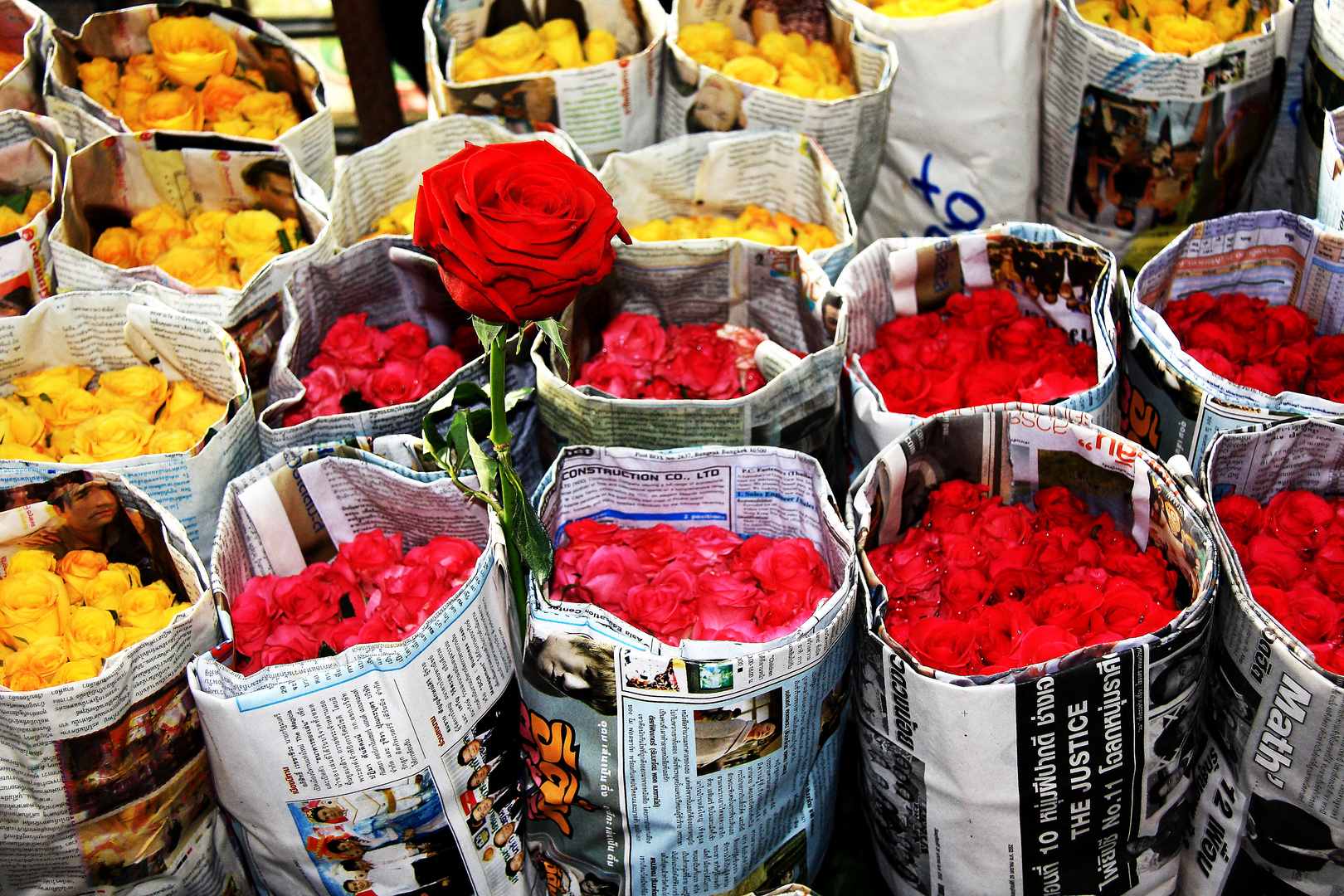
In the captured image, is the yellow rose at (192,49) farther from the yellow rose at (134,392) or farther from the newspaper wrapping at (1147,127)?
the newspaper wrapping at (1147,127)

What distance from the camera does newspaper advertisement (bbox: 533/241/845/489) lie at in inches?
48.7

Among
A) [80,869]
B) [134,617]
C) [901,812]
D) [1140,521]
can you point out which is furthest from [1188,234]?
[80,869]

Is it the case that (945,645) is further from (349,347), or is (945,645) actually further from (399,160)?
(399,160)

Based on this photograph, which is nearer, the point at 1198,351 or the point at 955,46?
the point at 1198,351

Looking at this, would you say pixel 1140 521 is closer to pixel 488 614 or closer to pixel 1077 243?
pixel 1077 243

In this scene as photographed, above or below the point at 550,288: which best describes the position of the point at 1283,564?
below

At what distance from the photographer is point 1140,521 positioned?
46.0 inches

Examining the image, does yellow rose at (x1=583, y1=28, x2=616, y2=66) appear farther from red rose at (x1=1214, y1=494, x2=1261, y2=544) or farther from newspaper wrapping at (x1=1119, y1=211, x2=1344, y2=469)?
red rose at (x1=1214, y1=494, x2=1261, y2=544)

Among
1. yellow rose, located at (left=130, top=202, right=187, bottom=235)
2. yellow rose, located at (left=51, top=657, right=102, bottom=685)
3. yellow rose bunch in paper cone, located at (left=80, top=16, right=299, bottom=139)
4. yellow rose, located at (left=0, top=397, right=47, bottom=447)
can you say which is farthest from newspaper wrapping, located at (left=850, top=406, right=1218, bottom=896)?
yellow rose bunch in paper cone, located at (left=80, top=16, right=299, bottom=139)

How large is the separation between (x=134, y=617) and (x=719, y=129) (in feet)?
3.55

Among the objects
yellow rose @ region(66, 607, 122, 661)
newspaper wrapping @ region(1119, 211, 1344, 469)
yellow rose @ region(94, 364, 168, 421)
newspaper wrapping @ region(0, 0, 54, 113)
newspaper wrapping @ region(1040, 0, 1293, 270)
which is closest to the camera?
yellow rose @ region(66, 607, 122, 661)

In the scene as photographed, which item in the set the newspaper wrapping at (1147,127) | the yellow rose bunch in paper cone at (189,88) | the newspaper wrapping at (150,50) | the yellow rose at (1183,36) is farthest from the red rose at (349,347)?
the yellow rose at (1183,36)

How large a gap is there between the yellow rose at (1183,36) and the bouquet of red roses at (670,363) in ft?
2.66

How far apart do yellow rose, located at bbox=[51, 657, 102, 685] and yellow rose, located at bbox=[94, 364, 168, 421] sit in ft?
1.24
